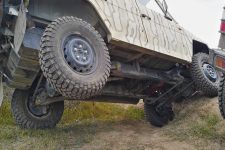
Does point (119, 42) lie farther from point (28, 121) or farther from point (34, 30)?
point (28, 121)

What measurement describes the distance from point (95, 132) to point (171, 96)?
1.85 meters

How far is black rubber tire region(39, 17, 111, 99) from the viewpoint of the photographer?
262cm

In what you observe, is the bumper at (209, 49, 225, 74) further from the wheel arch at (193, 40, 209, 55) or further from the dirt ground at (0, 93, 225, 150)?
the wheel arch at (193, 40, 209, 55)

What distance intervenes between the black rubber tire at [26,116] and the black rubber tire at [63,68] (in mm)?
1827


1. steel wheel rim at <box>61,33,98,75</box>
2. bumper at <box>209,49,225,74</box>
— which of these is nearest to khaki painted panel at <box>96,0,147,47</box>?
steel wheel rim at <box>61,33,98,75</box>

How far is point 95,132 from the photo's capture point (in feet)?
15.1

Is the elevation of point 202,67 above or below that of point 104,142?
above

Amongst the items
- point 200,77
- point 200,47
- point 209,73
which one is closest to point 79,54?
point 200,77

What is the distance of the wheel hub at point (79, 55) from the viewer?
9.09 ft

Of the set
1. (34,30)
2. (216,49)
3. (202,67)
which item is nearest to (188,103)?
(202,67)

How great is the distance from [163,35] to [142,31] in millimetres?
557

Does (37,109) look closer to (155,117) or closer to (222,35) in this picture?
(155,117)

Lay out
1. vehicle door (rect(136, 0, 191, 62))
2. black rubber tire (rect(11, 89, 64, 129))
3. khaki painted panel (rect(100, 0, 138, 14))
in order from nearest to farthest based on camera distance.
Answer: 1. khaki painted panel (rect(100, 0, 138, 14))
2. vehicle door (rect(136, 0, 191, 62))
3. black rubber tire (rect(11, 89, 64, 129))

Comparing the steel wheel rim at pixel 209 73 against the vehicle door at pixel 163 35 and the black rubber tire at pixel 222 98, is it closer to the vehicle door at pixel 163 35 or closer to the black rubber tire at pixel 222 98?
the vehicle door at pixel 163 35
